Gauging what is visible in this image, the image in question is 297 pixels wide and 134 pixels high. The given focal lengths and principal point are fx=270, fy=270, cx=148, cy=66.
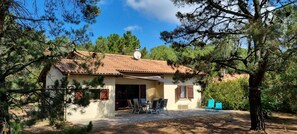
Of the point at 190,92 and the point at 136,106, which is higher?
the point at 190,92

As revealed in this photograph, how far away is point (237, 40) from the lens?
1274cm

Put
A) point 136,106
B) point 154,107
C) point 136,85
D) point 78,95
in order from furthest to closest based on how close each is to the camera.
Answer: point 136,85
point 136,106
point 154,107
point 78,95

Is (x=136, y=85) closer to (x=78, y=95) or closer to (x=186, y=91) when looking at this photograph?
(x=186, y=91)

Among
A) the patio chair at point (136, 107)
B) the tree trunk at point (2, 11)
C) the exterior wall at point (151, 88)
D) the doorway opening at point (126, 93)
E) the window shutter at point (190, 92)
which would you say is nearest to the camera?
the tree trunk at point (2, 11)

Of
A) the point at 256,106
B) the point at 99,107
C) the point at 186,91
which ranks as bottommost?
the point at 99,107

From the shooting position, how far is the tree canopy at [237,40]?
11.1 meters

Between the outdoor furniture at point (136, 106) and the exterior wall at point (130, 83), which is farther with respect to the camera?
the outdoor furniture at point (136, 106)

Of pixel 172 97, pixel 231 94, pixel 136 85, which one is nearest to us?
pixel 136 85

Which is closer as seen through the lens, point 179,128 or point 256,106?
point 256,106

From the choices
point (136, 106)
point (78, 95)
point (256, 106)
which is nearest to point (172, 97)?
point (136, 106)

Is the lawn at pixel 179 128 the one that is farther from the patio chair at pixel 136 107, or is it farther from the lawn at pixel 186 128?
the patio chair at pixel 136 107

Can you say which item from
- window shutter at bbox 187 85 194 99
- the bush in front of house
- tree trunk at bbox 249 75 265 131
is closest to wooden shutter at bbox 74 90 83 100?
tree trunk at bbox 249 75 265 131

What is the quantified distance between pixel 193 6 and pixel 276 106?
14.5m

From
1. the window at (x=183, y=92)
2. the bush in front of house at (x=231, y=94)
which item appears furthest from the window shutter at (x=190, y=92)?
the bush in front of house at (x=231, y=94)
